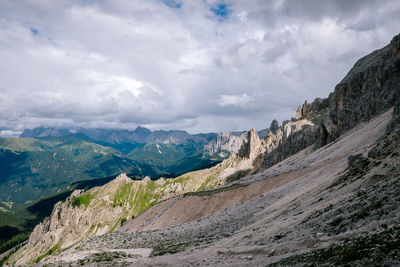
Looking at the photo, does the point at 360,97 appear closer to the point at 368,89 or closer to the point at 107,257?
the point at 368,89

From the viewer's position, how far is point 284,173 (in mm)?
91312

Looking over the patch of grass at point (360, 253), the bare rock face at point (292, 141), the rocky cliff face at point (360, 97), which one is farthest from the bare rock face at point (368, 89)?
the patch of grass at point (360, 253)

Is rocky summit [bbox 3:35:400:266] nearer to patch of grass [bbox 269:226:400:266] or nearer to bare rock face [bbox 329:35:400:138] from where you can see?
patch of grass [bbox 269:226:400:266]

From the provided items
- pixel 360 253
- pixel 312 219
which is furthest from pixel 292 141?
pixel 360 253

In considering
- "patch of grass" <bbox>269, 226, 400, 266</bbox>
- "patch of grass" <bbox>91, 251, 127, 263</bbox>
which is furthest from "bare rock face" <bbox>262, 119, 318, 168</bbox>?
"patch of grass" <bbox>269, 226, 400, 266</bbox>

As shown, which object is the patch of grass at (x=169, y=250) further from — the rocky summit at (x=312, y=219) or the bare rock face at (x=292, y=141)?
the bare rock face at (x=292, y=141)

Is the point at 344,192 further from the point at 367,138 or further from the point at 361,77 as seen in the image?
the point at 361,77

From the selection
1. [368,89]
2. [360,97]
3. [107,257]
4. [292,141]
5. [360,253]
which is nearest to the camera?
[360,253]

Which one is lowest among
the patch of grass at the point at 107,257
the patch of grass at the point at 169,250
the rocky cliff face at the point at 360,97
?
the patch of grass at the point at 169,250

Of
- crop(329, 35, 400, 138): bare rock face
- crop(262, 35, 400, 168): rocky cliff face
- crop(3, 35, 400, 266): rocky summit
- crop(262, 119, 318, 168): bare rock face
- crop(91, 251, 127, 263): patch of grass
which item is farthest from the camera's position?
crop(262, 119, 318, 168): bare rock face

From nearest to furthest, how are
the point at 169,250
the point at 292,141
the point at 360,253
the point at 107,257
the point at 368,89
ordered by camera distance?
the point at 360,253, the point at 107,257, the point at 169,250, the point at 368,89, the point at 292,141

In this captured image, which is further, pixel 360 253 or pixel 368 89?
pixel 368 89

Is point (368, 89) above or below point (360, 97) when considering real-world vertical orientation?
above

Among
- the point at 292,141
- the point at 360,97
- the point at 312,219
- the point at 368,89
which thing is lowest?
the point at 312,219
